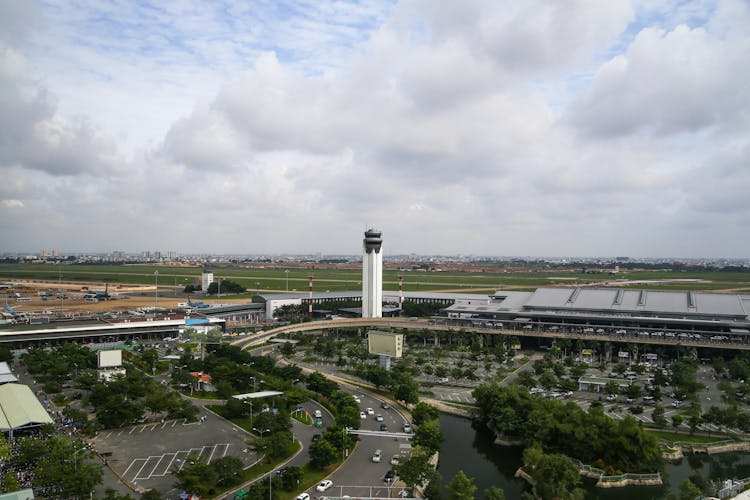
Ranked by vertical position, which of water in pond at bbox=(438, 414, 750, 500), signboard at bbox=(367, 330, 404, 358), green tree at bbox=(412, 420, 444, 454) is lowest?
water in pond at bbox=(438, 414, 750, 500)

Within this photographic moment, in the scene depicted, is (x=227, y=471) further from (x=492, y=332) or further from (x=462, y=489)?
(x=492, y=332)

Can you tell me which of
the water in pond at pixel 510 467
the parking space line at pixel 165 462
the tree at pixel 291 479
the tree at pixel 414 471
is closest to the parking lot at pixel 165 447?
the parking space line at pixel 165 462

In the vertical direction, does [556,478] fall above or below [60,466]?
below

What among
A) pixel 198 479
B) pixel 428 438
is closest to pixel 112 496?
pixel 198 479

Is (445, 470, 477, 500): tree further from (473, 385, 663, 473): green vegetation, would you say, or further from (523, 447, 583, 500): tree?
(473, 385, 663, 473): green vegetation

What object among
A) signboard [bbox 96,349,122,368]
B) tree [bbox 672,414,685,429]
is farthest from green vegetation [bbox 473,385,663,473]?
signboard [bbox 96,349,122,368]

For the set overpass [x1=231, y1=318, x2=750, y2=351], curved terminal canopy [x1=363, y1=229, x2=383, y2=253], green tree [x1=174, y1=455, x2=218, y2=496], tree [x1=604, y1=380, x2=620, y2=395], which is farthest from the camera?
curved terminal canopy [x1=363, y1=229, x2=383, y2=253]

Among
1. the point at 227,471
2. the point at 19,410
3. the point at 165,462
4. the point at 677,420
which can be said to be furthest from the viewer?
the point at 677,420

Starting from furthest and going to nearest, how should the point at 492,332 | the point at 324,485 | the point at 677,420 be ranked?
the point at 492,332 < the point at 677,420 < the point at 324,485
